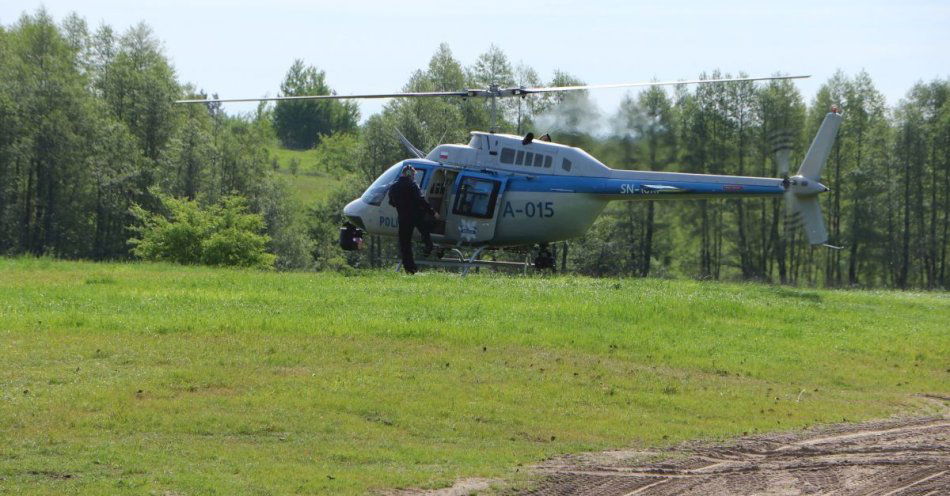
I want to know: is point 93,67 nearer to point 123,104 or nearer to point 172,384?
point 123,104

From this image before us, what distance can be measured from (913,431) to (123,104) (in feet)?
246

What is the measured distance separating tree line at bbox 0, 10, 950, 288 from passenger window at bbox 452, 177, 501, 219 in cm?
2853

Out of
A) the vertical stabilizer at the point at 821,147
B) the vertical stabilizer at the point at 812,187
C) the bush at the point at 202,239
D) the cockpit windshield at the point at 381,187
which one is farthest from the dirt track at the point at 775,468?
the bush at the point at 202,239

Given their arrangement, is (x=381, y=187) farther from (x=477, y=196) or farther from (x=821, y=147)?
(x=821, y=147)

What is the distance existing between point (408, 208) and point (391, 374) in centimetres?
1024

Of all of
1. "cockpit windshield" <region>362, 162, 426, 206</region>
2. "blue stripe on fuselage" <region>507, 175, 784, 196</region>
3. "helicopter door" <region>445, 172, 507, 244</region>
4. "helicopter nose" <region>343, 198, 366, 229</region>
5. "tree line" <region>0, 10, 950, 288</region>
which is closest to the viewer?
"blue stripe on fuselage" <region>507, 175, 784, 196</region>

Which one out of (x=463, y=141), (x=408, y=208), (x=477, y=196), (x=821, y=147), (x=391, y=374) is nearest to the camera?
(x=391, y=374)

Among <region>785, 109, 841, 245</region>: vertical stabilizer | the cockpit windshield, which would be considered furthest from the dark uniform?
<region>785, 109, 841, 245</region>: vertical stabilizer

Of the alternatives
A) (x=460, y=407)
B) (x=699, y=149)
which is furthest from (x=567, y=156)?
(x=699, y=149)

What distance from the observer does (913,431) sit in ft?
48.2

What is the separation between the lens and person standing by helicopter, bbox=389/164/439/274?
26.0m

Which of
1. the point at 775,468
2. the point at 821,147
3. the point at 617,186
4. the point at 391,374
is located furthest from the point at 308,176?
the point at 775,468

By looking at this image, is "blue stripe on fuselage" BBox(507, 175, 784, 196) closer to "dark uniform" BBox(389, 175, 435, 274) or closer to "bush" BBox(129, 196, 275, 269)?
"dark uniform" BBox(389, 175, 435, 274)

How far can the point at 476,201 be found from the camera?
2825 centimetres
